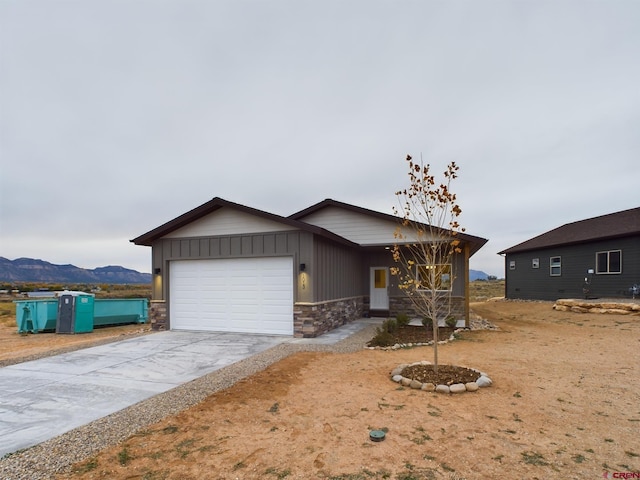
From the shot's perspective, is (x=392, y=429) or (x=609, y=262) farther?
(x=609, y=262)

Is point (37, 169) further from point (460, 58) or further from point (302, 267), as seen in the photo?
point (460, 58)

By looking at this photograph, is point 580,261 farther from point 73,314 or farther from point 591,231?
point 73,314

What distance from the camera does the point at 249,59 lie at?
1051cm

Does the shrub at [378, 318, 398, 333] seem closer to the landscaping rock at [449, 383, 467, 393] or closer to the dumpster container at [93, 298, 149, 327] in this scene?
the landscaping rock at [449, 383, 467, 393]

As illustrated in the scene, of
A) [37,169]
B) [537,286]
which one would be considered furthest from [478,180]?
[37,169]

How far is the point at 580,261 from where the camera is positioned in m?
17.8

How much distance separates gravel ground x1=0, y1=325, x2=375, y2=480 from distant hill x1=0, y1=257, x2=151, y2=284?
88.6 metres

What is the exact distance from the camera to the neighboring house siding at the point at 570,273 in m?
15.6

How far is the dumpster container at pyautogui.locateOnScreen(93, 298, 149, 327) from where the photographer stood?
13.0 meters

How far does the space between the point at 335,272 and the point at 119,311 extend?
8970 millimetres

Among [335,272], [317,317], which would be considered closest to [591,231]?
[335,272]

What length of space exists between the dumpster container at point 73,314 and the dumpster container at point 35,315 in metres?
0.30

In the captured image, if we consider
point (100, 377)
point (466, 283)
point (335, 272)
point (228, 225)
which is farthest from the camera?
point (466, 283)

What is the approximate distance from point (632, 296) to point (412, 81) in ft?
45.5
